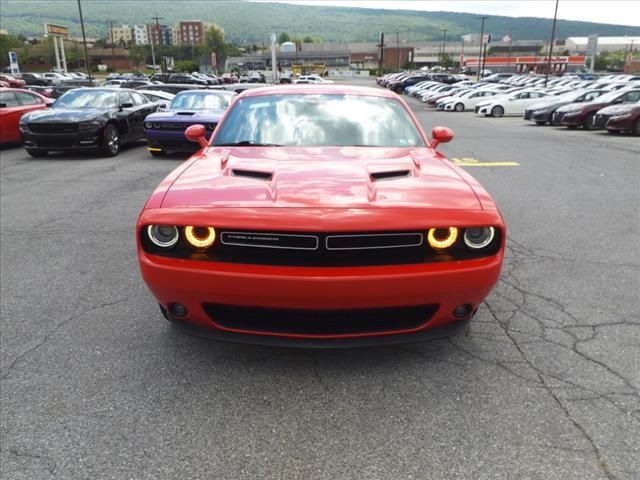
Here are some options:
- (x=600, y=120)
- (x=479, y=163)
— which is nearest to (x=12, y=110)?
(x=479, y=163)

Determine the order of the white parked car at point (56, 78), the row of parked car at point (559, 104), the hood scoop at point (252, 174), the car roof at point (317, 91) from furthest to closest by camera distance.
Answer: the white parked car at point (56, 78)
the row of parked car at point (559, 104)
the car roof at point (317, 91)
the hood scoop at point (252, 174)

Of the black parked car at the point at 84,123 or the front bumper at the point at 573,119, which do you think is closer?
the black parked car at the point at 84,123

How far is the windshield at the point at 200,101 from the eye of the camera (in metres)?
11.8

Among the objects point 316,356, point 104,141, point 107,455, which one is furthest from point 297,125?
point 104,141

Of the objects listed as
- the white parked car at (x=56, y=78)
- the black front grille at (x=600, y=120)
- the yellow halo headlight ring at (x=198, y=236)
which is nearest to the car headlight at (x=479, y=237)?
the yellow halo headlight ring at (x=198, y=236)

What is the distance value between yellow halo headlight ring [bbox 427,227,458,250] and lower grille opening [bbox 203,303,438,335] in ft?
1.00

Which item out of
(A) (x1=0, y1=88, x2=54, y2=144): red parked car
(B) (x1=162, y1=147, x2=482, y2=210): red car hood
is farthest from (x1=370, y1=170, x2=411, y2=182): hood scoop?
(A) (x1=0, y1=88, x2=54, y2=144): red parked car

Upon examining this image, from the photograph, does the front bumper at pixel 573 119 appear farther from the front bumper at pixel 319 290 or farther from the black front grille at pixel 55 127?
the front bumper at pixel 319 290

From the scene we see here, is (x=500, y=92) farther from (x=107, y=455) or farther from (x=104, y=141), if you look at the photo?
(x=107, y=455)

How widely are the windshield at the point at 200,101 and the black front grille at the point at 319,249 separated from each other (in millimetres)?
9856

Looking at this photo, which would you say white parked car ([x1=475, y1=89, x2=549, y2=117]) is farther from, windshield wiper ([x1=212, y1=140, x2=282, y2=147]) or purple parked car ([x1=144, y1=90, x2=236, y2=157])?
windshield wiper ([x1=212, y1=140, x2=282, y2=147])

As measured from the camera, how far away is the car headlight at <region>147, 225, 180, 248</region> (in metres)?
2.55

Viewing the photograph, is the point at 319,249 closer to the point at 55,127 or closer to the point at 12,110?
the point at 55,127

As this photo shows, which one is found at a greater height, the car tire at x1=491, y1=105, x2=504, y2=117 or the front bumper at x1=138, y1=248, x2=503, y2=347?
the front bumper at x1=138, y1=248, x2=503, y2=347
